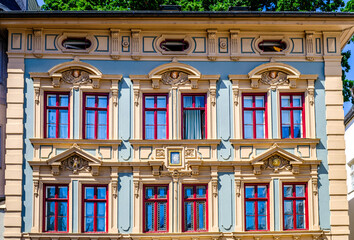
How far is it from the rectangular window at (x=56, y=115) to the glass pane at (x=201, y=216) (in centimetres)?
586

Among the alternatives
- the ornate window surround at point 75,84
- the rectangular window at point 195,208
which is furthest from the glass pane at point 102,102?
the rectangular window at point 195,208

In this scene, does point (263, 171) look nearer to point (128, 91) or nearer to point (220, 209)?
point (220, 209)

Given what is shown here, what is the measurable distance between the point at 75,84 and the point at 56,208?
16.1 feet

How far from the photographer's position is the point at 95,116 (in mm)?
32594

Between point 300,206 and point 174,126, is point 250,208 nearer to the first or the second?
point 300,206

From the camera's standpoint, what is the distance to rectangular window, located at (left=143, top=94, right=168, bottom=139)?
1282 inches

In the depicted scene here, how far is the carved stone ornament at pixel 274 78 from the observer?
108 feet

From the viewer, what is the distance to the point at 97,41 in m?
33.0

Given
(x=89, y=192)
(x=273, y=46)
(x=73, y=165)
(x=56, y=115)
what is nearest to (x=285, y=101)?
(x=273, y=46)

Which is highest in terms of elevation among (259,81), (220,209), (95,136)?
(259,81)

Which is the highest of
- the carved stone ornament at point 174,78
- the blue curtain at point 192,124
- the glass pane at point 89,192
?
the carved stone ornament at point 174,78

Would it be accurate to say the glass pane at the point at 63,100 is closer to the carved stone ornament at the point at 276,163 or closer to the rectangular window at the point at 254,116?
the rectangular window at the point at 254,116

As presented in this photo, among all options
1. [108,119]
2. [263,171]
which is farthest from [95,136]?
[263,171]

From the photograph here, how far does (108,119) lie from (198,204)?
15.9 feet
